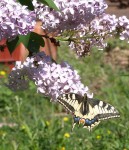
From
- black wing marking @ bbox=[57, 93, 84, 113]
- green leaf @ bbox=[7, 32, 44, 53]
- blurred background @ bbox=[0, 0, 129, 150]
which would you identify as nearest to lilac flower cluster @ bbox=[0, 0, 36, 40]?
green leaf @ bbox=[7, 32, 44, 53]

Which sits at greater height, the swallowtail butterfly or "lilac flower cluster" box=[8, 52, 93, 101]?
"lilac flower cluster" box=[8, 52, 93, 101]

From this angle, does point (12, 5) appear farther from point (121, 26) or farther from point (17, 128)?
point (17, 128)

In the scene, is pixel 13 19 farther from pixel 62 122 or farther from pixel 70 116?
pixel 70 116

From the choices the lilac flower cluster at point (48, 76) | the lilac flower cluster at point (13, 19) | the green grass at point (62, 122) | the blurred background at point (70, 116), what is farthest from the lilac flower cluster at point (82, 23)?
the green grass at point (62, 122)

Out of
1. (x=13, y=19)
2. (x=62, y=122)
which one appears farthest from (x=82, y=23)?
(x=62, y=122)

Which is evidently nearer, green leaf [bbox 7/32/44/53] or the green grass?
green leaf [bbox 7/32/44/53]

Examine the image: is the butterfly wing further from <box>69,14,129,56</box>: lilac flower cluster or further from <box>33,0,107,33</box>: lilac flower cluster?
<box>33,0,107,33</box>: lilac flower cluster

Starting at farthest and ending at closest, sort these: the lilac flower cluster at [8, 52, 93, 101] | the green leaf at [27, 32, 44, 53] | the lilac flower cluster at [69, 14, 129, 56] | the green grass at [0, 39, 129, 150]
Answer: the green grass at [0, 39, 129, 150]
the lilac flower cluster at [69, 14, 129, 56]
the green leaf at [27, 32, 44, 53]
the lilac flower cluster at [8, 52, 93, 101]
